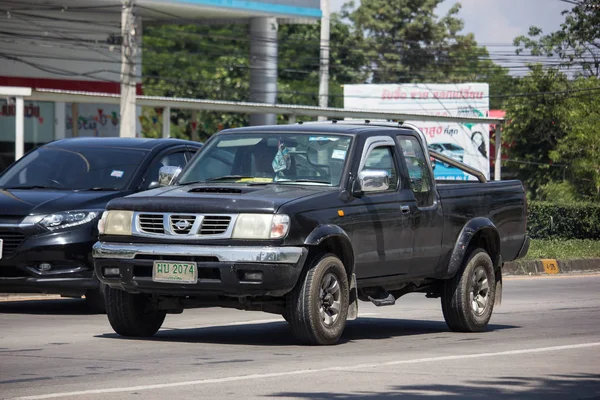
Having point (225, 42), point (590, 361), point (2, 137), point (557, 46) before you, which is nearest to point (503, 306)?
point (590, 361)

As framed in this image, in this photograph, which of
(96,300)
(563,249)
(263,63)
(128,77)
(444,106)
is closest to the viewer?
(96,300)

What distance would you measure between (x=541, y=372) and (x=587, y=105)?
104 ft

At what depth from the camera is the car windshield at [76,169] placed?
12.9 meters

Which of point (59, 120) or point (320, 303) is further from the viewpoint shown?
point (59, 120)

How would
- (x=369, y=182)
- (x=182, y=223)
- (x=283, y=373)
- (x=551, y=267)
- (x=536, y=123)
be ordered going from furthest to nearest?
(x=536, y=123), (x=551, y=267), (x=369, y=182), (x=182, y=223), (x=283, y=373)

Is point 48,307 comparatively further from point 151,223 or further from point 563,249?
point 563,249

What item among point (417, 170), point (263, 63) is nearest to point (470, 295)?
point (417, 170)

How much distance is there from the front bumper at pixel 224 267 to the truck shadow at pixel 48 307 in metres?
3.79

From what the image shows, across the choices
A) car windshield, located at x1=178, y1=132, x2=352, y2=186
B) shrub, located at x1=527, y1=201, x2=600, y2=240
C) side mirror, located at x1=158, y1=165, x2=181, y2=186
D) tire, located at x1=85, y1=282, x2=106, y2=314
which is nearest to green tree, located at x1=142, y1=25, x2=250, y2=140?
shrub, located at x1=527, y1=201, x2=600, y2=240

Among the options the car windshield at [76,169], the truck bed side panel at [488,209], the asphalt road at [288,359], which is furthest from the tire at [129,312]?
the car windshield at [76,169]

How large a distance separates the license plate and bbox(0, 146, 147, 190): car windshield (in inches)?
144

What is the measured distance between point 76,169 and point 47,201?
102cm

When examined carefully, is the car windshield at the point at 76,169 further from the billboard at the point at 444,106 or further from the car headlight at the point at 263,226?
the billboard at the point at 444,106

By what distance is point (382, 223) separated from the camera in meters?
10.1
